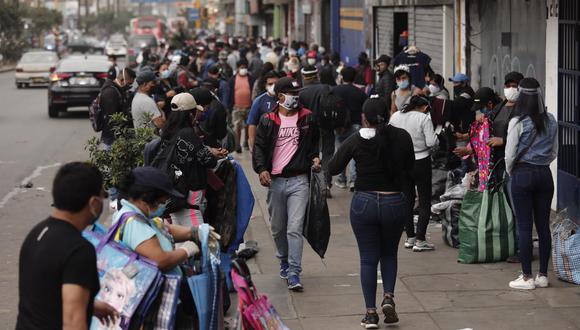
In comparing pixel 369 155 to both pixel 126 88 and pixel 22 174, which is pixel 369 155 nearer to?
pixel 126 88

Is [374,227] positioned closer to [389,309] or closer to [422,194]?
[389,309]

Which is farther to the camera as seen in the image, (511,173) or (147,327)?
(511,173)

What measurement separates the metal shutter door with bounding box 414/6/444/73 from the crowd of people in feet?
20.8

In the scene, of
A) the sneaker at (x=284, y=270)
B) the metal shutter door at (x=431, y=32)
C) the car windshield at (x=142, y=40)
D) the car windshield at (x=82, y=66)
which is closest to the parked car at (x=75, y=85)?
the car windshield at (x=82, y=66)

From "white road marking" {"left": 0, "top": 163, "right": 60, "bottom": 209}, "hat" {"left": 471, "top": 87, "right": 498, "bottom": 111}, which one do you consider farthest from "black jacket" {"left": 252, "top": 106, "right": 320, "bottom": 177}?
"white road marking" {"left": 0, "top": 163, "right": 60, "bottom": 209}

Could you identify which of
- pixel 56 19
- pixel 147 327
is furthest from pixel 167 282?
pixel 56 19

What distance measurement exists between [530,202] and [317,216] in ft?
5.57

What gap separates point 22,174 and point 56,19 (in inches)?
3408

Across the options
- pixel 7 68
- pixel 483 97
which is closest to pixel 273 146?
pixel 483 97

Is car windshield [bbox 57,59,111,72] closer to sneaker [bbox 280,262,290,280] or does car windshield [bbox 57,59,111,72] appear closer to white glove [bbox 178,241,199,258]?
sneaker [bbox 280,262,290,280]

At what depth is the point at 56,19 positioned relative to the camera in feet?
334

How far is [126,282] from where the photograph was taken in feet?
19.1

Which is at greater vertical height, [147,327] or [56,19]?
[56,19]

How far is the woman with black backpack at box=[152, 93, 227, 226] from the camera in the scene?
838cm
